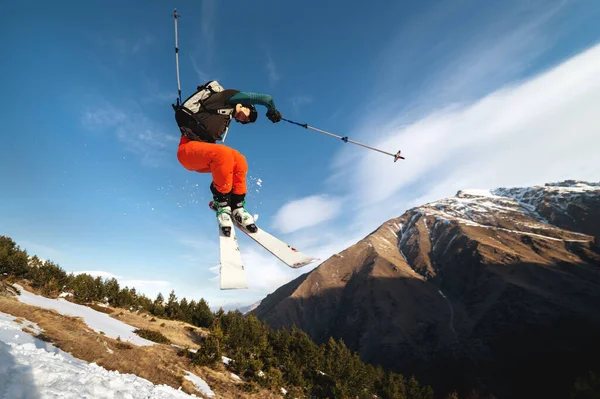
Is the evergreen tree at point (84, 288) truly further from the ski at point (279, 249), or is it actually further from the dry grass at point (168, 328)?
the ski at point (279, 249)

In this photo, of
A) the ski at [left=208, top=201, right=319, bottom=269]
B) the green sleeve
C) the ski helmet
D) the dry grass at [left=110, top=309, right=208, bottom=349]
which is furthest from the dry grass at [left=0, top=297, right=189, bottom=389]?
the green sleeve

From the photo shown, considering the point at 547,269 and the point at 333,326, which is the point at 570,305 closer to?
the point at 547,269

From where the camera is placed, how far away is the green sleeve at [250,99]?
7367 millimetres

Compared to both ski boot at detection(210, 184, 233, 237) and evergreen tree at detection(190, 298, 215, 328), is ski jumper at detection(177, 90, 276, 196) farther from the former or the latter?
Result: evergreen tree at detection(190, 298, 215, 328)

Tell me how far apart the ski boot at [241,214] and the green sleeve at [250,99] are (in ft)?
8.61

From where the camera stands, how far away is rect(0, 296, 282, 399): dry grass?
9.72m

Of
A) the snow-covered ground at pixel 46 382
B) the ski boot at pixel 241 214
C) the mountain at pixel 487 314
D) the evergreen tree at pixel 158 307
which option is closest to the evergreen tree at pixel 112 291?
the evergreen tree at pixel 158 307

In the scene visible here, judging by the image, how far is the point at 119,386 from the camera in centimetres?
655

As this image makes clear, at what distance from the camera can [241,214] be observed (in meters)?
8.59

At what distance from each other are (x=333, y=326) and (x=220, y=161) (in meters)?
195

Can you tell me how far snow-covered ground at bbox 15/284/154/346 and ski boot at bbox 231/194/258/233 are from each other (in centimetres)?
1167

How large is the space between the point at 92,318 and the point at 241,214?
15556mm

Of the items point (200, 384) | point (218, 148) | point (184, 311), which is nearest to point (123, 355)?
point (200, 384)

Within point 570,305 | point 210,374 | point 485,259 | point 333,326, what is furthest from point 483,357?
point 210,374
